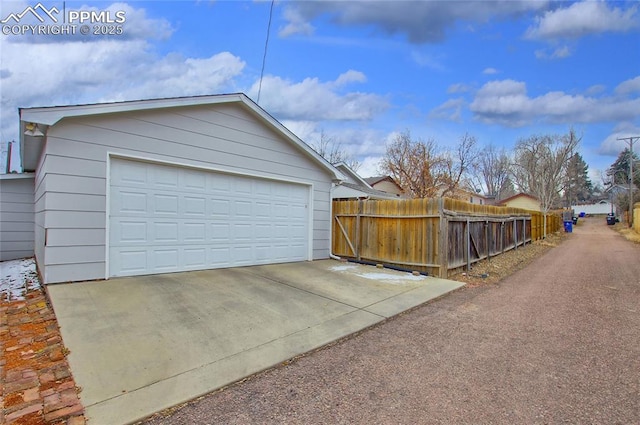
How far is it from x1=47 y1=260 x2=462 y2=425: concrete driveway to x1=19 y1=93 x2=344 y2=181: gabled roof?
2.61 metres

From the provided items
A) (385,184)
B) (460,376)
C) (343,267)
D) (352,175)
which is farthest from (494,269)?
(385,184)

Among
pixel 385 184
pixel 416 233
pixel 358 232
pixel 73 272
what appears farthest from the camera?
pixel 385 184

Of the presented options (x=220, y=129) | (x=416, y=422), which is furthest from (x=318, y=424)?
(x=220, y=129)

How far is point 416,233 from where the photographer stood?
8.20 meters

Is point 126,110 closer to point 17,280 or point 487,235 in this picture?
point 17,280

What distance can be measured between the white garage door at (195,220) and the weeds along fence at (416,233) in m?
1.63

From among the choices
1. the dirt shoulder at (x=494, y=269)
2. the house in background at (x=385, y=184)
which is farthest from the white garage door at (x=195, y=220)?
the house in background at (x=385, y=184)

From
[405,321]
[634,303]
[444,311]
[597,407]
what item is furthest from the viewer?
[634,303]

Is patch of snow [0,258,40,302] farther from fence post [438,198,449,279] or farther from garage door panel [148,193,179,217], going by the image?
fence post [438,198,449,279]

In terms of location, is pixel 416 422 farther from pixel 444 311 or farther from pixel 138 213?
pixel 138 213

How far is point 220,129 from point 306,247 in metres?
3.85

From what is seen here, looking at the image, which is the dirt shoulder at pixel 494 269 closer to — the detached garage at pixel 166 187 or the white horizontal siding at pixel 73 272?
the detached garage at pixel 166 187

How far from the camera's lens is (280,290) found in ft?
19.3

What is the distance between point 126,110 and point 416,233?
264 inches
